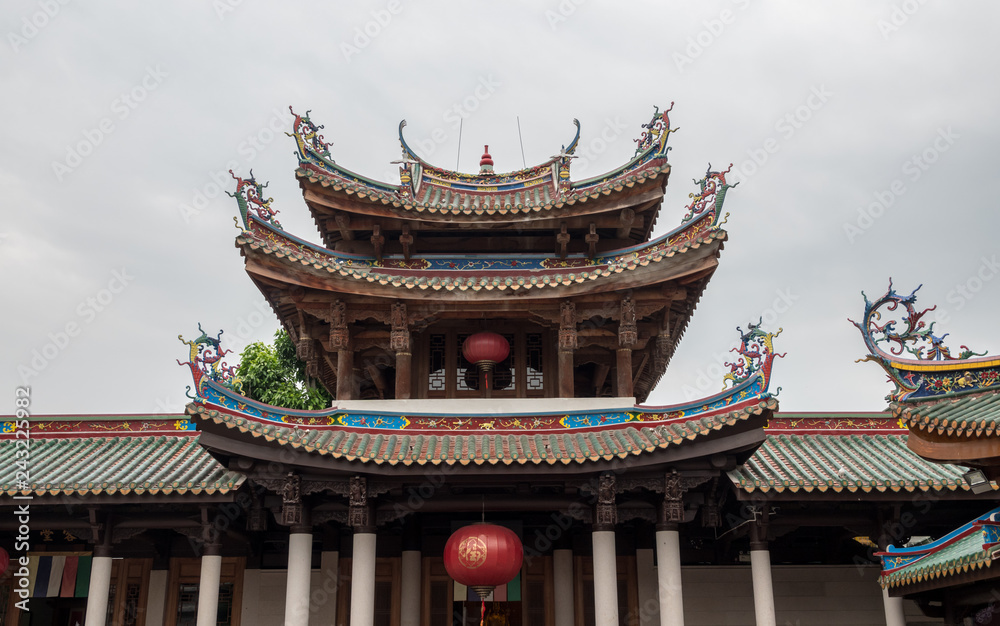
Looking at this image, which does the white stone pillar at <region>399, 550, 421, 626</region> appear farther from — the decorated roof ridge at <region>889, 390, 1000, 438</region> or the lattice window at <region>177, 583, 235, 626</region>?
the decorated roof ridge at <region>889, 390, 1000, 438</region>

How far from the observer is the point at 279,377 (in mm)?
28953

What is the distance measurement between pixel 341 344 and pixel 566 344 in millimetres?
3898

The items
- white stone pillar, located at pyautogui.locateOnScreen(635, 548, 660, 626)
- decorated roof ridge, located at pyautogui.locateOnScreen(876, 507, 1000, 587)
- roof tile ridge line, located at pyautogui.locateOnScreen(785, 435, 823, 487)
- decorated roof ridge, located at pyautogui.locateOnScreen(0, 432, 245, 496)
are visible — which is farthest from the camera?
white stone pillar, located at pyautogui.locateOnScreen(635, 548, 660, 626)

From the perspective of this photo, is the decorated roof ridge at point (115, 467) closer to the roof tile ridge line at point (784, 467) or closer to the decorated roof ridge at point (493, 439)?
the decorated roof ridge at point (493, 439)

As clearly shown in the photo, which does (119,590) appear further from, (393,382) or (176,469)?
(393,382)

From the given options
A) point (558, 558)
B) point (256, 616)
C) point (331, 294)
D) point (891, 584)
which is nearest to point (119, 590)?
point (256, 616)

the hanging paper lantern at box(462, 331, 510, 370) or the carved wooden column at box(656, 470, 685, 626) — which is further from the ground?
the hanging paper lantern at box(462, 331, 510, 370)

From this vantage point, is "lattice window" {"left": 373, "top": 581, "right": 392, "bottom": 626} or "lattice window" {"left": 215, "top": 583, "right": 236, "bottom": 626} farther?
"lattice window" {"left": 215, "top": 583, "right": 236, "bottom": 626}

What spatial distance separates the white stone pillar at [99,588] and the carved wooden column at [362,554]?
3.96m

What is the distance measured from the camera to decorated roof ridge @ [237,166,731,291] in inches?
533

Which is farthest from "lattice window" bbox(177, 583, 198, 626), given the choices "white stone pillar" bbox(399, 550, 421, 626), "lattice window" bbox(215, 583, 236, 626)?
"white stone pillar" bbox(399, 550, 421, 626)

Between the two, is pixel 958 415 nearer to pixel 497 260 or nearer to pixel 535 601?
pixel 535 601

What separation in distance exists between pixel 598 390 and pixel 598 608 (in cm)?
579

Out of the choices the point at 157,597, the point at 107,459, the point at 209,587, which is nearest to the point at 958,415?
the point at 209,587
